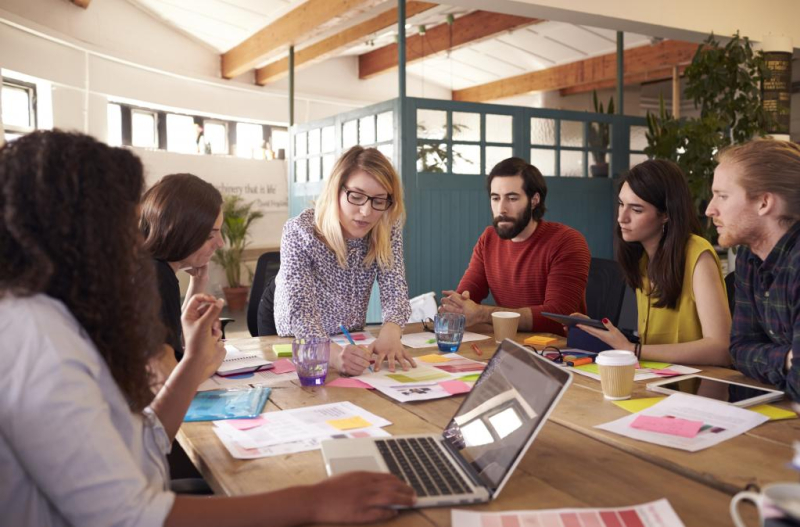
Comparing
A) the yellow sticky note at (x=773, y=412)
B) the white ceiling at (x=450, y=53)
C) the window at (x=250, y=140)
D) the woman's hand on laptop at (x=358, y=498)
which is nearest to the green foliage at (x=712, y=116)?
the white ceiling at (x=450, y=53)

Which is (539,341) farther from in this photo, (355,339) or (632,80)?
(632,80)

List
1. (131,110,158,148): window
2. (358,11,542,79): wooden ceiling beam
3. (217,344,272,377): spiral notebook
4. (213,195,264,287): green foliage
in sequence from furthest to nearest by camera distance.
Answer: (213,195,264,287): green foliage → (131,110,158,148): window → (358,11,542,79): wooden ceiling beam → (217,344,272,377): spiral notebook

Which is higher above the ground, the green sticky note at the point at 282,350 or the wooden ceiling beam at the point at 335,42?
the wooden ceiling beam at the point at 335,42

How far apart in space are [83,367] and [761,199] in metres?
1.78

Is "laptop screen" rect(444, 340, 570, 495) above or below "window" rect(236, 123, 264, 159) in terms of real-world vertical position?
below

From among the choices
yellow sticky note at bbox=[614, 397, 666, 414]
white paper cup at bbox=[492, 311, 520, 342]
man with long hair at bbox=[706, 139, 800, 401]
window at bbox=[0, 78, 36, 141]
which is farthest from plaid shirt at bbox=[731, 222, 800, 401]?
window at bbox=[0, 78, 36, 141]

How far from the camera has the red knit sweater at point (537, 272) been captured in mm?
2922

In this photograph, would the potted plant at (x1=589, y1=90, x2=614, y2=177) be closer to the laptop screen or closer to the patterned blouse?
the patterned blouse

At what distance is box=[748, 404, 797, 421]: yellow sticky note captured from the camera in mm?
1466

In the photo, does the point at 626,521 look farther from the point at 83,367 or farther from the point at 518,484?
the point at 83,367

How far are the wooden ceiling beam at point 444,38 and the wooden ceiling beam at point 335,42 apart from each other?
80 cm

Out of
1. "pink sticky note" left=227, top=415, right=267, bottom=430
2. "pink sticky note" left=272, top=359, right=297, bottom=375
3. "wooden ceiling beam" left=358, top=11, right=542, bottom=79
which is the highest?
"wooden ceiling beam" left=358, top=11, right=542, bottom=79

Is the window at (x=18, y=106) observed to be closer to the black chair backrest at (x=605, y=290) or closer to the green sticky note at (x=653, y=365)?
the black chair backrest at (x=605, y=290)

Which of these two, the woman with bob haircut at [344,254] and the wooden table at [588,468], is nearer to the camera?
the wooden table at [588,468]
